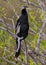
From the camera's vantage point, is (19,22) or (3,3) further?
(3,3)

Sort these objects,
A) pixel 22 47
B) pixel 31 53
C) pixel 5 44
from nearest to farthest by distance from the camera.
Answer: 1. pixel 31 53
2. pixel 22 47
3. pixel 5 44

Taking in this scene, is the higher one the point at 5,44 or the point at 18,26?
the point at 18,26

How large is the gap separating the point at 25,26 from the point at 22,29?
5 centimetres

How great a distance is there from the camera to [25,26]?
159 inches

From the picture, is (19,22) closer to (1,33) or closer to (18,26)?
(18,26)

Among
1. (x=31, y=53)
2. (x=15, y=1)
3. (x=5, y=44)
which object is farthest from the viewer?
(x=15, y=1)

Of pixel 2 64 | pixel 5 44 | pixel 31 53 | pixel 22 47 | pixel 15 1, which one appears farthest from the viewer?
pixel 15 1

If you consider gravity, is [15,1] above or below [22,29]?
below

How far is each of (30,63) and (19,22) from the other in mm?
499

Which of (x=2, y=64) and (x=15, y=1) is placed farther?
(x=15, y=1)

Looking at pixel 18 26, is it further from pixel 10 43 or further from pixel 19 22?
pixel 10 43

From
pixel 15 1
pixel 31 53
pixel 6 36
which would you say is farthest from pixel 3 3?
pixel 31 53

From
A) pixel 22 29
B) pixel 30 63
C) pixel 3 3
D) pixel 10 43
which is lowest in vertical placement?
pixel 3 3

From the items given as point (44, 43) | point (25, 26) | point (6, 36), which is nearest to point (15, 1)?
point (6, 36)
